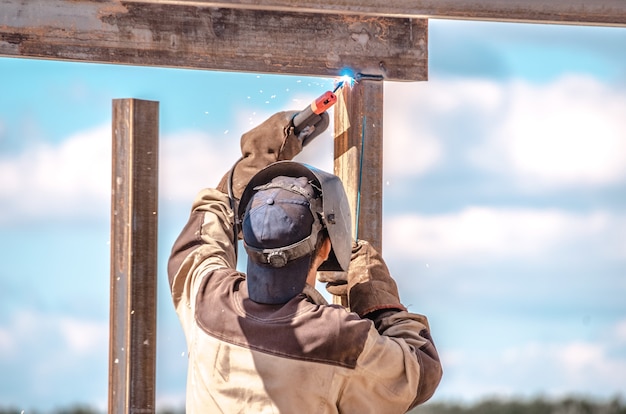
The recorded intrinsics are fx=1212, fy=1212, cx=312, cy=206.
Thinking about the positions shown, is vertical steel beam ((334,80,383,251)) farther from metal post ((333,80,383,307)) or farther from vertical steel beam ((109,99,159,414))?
vertical steel beam ((109,99,159,414))

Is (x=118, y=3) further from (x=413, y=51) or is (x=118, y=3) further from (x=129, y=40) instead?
(x=413, y=51)

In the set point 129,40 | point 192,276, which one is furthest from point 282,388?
point 129,40

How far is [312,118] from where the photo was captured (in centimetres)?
443

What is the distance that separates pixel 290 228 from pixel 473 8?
132cm

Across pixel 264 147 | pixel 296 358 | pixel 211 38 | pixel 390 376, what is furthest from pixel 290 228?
pixel 211 38

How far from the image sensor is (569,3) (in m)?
4.68

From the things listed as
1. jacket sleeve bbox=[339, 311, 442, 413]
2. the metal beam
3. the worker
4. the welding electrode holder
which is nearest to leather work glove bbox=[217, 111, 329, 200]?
the welding electrode holder

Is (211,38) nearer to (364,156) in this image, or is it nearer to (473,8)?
(364,156)

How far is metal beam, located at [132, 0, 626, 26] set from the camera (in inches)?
175

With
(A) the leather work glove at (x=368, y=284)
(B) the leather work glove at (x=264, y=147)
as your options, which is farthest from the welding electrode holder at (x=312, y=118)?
(A) the leather work glove at (x=368, y=284)

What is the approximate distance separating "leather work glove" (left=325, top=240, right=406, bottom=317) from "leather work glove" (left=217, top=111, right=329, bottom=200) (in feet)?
1.45

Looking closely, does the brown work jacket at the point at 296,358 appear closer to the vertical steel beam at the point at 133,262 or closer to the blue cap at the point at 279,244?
the blue cap at the point at 279,244

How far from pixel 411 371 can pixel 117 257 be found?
3.93ft

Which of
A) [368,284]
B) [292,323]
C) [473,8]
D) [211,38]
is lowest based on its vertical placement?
[292,323]
